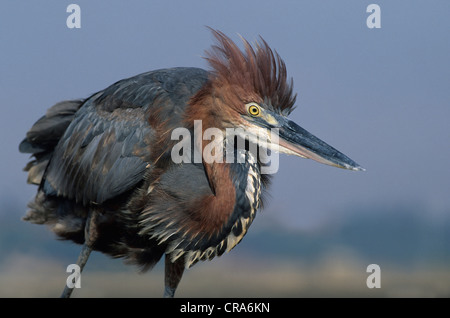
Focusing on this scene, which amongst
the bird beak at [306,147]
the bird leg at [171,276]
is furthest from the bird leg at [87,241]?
the bird beak at [306,147]

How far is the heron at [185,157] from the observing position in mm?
4918

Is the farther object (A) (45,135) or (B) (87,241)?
(A) (45,135)

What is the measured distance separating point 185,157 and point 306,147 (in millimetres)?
→ 961

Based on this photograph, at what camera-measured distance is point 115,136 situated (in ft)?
17.4

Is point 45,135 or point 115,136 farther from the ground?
point 45,135

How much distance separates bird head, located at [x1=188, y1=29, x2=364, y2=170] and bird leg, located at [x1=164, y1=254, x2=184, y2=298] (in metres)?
1.37

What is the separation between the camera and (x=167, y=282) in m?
5.57

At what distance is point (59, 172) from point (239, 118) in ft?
6.12

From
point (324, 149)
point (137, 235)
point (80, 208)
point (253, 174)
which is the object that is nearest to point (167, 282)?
point (137, 235)

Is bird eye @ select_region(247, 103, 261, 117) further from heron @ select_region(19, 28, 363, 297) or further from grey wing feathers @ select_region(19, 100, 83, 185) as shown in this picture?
grey wing feathers @ select_region(19, 100, 83, 185)

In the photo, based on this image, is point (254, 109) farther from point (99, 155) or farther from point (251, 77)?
point (99, 155)

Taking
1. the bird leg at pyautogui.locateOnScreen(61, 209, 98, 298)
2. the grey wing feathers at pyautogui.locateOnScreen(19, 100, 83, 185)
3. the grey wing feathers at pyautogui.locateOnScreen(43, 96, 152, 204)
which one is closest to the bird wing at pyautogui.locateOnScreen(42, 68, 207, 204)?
the grey wing feathers at pyautogui.locateOnScreen(43, 96, 152, 204)

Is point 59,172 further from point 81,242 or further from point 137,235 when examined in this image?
point 137,235

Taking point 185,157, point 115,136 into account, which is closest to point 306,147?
point 185,157
